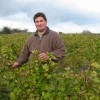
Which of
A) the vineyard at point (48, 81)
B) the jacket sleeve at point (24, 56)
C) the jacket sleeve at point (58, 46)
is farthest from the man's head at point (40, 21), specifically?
the vineyard at point (48, 81)

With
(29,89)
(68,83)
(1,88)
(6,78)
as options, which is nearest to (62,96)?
(68,83)

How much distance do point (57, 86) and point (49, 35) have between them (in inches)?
59.9

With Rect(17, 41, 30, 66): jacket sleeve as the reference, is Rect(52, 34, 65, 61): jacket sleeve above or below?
above

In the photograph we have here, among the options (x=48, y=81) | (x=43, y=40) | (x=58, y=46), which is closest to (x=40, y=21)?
(x=43, y=40)

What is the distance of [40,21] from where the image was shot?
7.33m

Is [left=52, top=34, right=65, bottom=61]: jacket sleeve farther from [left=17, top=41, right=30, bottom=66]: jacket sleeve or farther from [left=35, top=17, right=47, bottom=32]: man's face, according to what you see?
[left=17, top=41, right=30, bottom=66]: jacket sleeve

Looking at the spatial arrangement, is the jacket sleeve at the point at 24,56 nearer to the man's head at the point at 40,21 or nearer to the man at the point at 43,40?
the man at the point at 43,40

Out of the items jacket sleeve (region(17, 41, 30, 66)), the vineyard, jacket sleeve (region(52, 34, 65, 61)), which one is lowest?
the vineyard

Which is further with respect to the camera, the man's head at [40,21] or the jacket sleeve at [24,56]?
the jacket sleeve at [24,56]

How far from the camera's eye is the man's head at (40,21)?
289 inches

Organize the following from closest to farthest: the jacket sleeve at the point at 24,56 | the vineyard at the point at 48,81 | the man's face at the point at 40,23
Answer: the vineyard at the point at 48,81
the man's face at the point at 40,23
the jacket sleeve at the point at 24,56

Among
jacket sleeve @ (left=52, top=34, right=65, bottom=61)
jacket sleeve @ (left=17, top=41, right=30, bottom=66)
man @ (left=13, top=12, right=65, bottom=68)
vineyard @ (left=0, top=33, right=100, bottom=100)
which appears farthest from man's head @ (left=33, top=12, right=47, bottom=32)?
vineyard @ (left=0, top=33, right=100, bottom=100)

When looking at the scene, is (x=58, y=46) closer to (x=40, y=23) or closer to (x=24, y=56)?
(x=40, y=23)

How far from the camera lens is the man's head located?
7.33 metres
